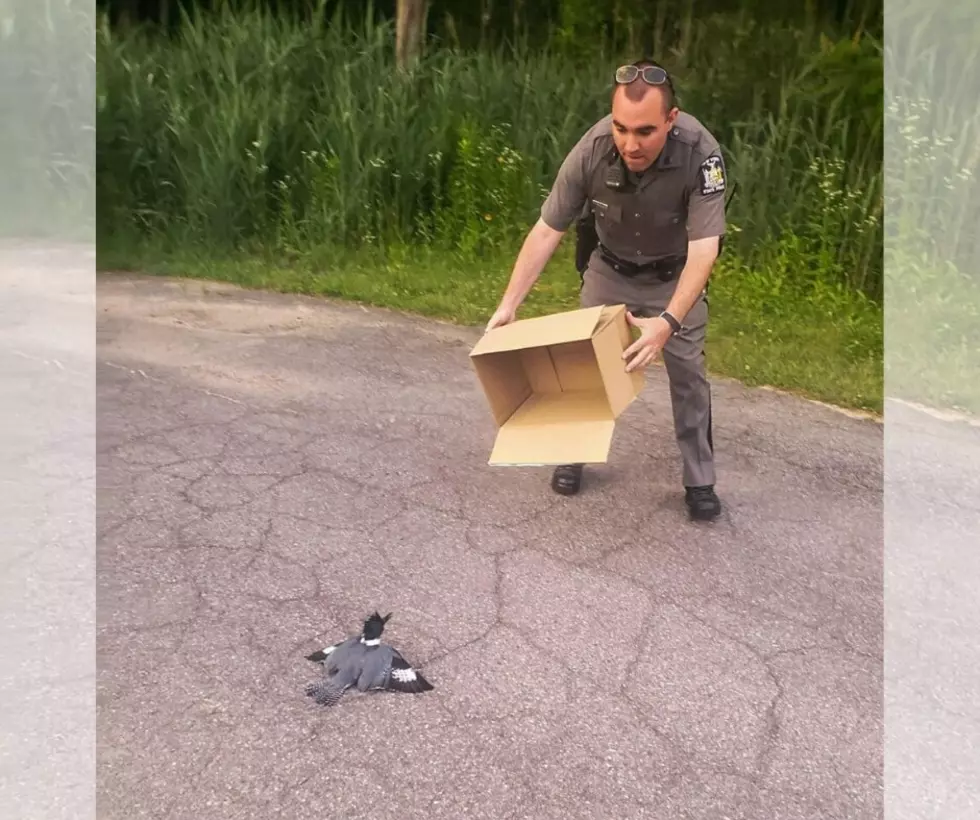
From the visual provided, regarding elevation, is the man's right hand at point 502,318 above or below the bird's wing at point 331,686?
above

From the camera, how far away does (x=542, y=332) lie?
3.31 m

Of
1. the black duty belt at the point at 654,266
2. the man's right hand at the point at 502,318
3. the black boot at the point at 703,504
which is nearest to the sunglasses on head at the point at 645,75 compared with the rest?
the black duty belt at the point at 654,266

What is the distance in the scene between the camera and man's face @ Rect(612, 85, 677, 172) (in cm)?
341

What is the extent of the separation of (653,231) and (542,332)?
28.4 inches

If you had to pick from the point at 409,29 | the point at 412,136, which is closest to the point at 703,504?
the point at 412,136

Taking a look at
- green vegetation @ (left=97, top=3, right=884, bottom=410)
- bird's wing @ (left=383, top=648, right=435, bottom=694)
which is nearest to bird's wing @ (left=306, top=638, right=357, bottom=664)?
bird's wing @ (left=383, top=648, right=435, bottom=694)

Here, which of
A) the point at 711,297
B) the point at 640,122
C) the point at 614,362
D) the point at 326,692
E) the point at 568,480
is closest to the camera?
the point at 326,692

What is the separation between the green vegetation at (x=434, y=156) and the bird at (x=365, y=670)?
12.8 ft

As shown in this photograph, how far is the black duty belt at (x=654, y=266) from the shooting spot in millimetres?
3855

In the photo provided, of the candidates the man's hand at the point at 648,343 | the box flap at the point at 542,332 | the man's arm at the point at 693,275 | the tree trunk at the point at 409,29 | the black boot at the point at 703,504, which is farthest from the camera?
the tree trunk at the point at 409,29

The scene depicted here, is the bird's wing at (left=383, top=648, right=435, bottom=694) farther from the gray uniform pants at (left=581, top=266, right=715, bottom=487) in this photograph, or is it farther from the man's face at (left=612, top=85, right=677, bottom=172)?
the man's face at (left=612, top=85, right=677, bottom=172)

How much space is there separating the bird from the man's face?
1715 millimetres

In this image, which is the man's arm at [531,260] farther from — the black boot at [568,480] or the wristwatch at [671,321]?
the black boot at [568,480]

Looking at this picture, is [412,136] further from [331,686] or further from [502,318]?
[331,686]
